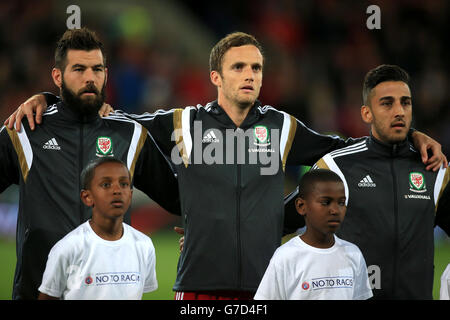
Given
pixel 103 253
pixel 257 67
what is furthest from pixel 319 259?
pixel 257 67

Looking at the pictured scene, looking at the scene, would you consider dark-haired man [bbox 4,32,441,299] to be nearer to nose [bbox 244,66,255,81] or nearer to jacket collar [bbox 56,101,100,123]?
nose [bbox 244,66,255,81]

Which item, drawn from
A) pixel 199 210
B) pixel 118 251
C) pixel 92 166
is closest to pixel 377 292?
pixel 199 210

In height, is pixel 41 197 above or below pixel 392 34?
below

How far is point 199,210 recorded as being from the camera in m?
4.64

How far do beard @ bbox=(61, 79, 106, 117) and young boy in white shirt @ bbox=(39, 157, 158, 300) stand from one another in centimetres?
51

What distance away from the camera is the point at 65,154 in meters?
4.74

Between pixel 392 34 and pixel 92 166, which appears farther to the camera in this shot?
pixel 392 34

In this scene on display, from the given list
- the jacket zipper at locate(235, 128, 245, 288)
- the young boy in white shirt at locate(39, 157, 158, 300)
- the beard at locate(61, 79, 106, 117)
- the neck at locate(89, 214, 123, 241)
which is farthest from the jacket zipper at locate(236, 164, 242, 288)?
the beard at locate(61, 79, 106, 117)

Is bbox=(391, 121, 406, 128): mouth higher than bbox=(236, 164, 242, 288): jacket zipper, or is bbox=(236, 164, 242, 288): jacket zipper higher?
bbox=(391, 121, 406, 128): mouth

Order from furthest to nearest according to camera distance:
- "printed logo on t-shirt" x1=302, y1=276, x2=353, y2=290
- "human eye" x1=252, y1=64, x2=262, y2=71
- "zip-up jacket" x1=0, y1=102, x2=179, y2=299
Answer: "human eye" x1=252, y1=64, x2=262, y2=71
"zip-up jacket" x1=0, y1=102, x2=179, y2=299
"printed logo on t-shirt" x1=302, y1=276, x2=353, y2=290

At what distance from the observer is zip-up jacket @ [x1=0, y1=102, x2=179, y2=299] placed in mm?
4613

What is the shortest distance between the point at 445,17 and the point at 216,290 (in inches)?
386

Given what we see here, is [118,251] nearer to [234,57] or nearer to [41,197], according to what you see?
[41,197]
